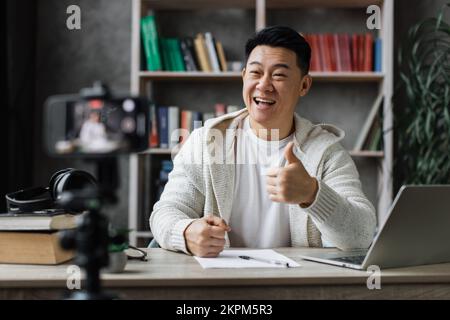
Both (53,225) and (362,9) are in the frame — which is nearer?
(53,225)

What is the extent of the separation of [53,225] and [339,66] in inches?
89.9

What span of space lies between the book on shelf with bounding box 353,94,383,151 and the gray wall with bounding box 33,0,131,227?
1.38 m

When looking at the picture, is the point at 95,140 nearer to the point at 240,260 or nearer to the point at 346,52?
the point at 240,260

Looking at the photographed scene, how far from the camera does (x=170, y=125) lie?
330 centimetres

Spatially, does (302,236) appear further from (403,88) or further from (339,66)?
(403,88)

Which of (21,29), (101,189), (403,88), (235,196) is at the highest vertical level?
(21,29)

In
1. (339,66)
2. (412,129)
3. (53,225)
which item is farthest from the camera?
(339,66)

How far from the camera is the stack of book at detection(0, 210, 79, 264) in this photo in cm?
132

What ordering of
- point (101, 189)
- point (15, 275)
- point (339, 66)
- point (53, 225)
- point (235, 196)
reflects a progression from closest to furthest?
point (101, 189)
point (15, 275)
point (53, 225)
point (235, 196)
point (339, 66)

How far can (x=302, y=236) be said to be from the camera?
1.86 m

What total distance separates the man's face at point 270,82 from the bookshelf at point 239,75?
4.05 ft

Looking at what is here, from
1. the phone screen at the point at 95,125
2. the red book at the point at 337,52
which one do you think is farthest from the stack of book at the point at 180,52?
the phone screen at the point at 95,125

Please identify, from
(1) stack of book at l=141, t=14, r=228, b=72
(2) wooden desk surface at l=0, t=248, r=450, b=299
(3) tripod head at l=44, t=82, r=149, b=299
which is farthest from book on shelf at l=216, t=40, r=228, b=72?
(3) tripod head at l=44, t=82, r=149, b=299

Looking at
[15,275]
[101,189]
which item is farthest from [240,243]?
[101,189]
